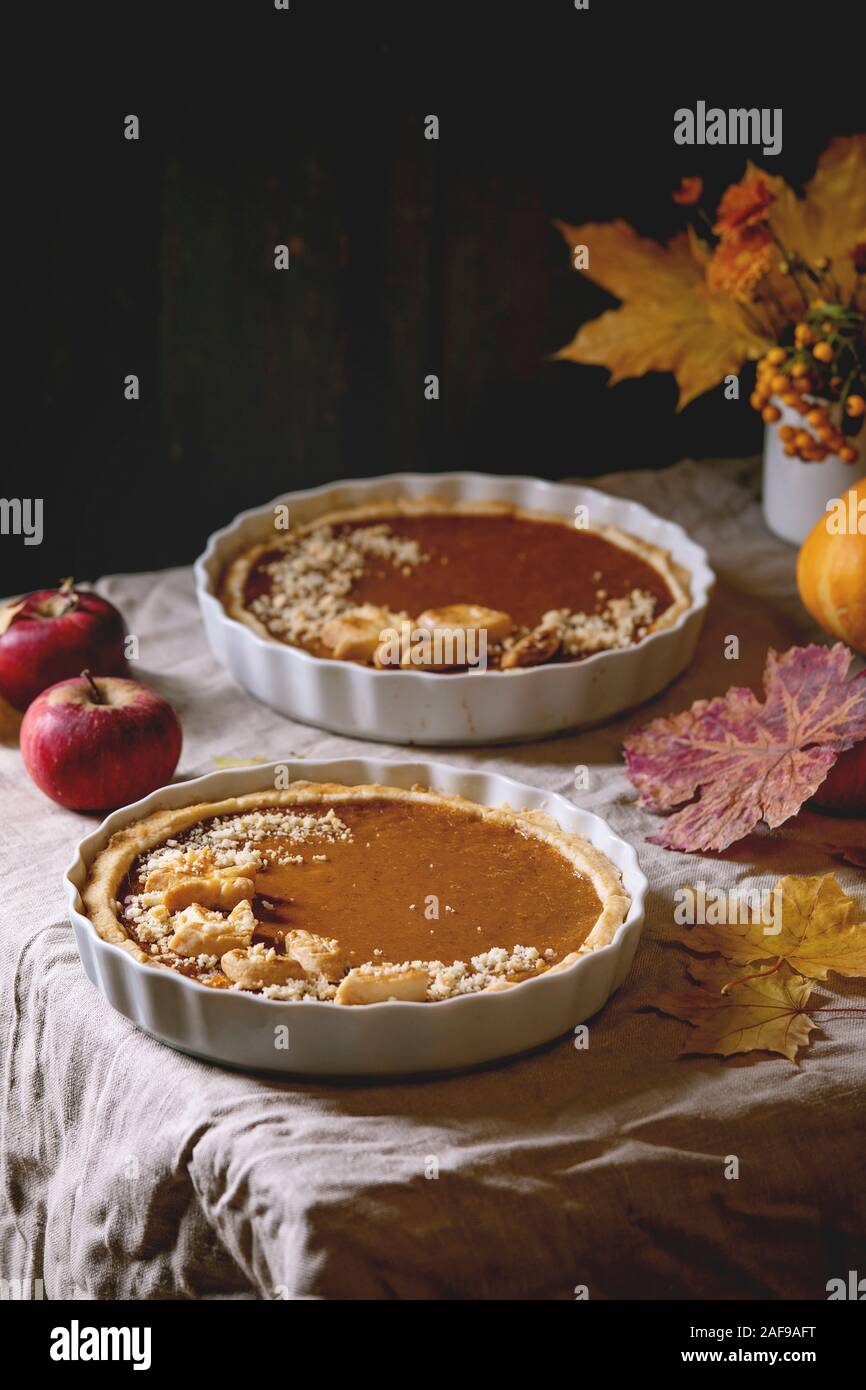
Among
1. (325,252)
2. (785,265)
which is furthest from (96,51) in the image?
(785,265)

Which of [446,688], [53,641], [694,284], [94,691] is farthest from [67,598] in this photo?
[694,284]

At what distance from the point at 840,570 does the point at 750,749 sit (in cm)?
38

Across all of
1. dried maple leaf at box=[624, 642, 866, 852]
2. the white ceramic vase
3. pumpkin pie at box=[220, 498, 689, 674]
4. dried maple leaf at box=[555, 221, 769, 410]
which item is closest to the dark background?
dried maple leaf at box=[555, 221, 769, 410]

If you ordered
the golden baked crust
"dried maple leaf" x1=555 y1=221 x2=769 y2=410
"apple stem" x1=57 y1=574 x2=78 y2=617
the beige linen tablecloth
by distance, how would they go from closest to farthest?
the beige linen tablecloth → "apple stem" x1=57 y1=574 x2=78 y2=617 → the golden baked crust → "dried maple leaf" x1=555 y1=221 x2=769 y2=410

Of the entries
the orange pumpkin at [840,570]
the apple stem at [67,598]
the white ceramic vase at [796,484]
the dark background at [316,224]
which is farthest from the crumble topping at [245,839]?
the white ceramic vase at [796,484]

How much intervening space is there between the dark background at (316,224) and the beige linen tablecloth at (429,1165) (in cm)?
113

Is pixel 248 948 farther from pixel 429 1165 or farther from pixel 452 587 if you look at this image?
pixel 452 587

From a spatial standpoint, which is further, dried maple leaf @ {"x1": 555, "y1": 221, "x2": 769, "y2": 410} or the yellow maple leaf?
dried maple leaf @ {"x1": 555, "y1": 221, "x2": 769, "y2": 410}

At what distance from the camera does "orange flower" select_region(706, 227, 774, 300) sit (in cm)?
237

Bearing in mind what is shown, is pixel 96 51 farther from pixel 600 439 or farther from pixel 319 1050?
pixel 319 1050

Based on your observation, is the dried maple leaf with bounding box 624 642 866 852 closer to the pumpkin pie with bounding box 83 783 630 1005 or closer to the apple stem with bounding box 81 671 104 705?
the pumpkin pie with bounding box 83 783 630 1005

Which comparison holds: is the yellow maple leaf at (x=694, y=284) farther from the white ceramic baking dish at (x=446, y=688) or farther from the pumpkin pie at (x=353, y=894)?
the pumpkin pie at (x=353, y=894)

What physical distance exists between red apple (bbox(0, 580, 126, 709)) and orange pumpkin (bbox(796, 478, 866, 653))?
97 centimetres

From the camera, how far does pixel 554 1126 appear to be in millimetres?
1405
